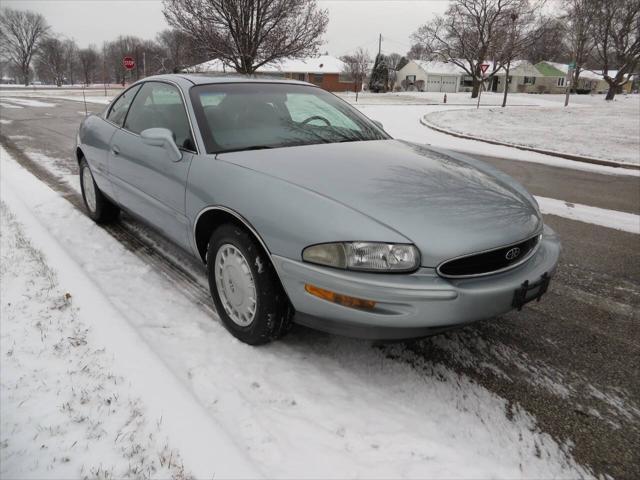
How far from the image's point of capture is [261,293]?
2.35 metres

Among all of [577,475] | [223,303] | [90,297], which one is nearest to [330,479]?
[577,475]

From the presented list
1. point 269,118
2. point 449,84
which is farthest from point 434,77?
point 269,118

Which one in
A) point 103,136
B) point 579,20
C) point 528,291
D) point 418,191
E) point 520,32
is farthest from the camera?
point 520,32

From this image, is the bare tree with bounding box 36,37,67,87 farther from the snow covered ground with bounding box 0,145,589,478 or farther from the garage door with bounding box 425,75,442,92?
the snow covered ground with bounding box 0,145,589,478

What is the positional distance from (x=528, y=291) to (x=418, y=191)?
733 millimetres

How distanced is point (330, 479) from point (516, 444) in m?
0.85

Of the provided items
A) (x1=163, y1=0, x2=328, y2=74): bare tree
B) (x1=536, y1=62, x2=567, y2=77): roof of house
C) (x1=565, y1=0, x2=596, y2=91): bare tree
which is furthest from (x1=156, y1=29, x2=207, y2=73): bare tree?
(x1=536, y1=62, x2=567, y2=77): roof of house

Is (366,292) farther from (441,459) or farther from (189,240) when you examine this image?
(189,240)

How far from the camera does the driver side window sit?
9.95 ft

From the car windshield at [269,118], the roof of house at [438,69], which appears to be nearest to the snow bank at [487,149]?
the car windshield at [269,118]

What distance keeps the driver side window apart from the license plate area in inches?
80.3

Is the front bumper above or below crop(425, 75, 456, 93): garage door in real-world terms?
below

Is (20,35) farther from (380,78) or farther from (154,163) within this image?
(154,163)

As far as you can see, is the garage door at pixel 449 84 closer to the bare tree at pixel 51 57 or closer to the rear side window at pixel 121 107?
the bare tree at pixel 51 57
